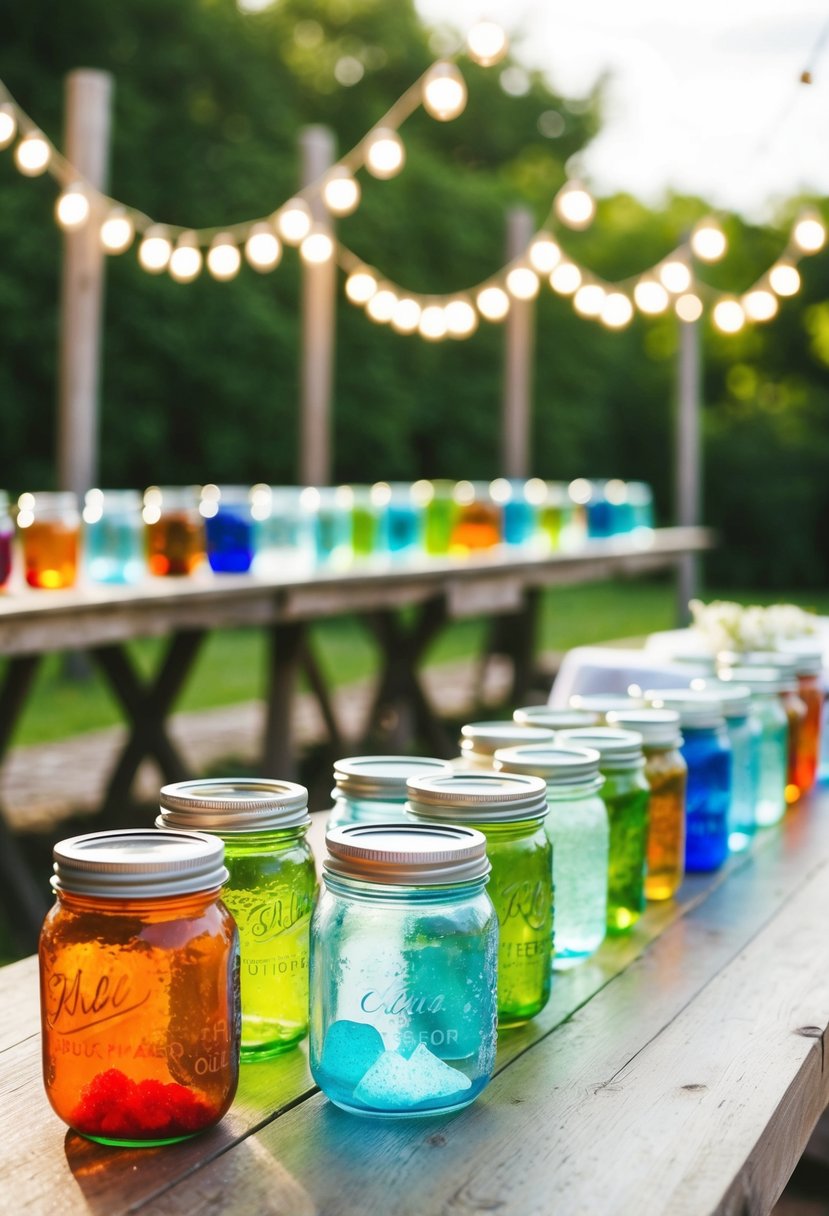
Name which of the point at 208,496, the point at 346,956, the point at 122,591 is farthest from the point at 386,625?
the point at 346,956

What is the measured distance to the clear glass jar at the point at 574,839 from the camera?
1.19 m

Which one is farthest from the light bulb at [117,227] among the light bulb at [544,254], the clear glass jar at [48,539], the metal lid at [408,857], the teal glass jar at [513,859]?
the metal lid at [408,857]

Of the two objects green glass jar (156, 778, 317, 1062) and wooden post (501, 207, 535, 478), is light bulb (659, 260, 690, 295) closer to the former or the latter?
wooden post (501, 207, 535, 478)

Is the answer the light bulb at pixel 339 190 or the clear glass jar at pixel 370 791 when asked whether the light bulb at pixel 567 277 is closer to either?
the light bulb at pixel 339 190

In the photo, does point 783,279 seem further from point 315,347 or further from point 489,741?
point 489,741

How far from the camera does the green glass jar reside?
100cm

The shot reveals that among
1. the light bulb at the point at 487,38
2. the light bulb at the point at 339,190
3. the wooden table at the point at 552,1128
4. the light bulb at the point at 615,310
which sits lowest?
the wooden table at the point at 552,1128

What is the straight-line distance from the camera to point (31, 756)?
19.3 feet

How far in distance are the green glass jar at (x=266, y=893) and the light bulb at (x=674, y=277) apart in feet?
12.3

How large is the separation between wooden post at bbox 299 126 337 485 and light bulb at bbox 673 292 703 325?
1.31 m

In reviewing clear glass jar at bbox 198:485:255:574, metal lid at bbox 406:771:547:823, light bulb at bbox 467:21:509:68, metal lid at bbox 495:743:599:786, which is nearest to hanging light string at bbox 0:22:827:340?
light bulb at bbox 467:21:509:68

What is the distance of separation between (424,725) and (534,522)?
2.76 feet

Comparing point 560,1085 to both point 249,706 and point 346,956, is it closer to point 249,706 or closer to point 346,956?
point 346,956

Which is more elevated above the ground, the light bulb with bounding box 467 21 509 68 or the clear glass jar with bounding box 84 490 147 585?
the light bulb with bounding box 467 21 509 68
